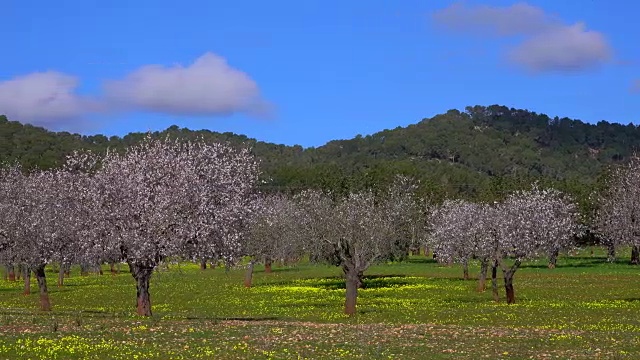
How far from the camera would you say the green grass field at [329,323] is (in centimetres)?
2959

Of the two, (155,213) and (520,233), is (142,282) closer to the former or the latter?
(155,213)

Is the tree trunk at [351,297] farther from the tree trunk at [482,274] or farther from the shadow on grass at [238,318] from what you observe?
the tree trunk at [482,274]

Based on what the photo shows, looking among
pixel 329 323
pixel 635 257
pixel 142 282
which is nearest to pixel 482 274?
pixel 329 323

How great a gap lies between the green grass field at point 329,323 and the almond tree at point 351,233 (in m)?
2.96

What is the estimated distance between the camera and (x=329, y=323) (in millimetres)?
44781

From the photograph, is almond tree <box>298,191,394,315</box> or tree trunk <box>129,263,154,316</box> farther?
almond tree <box>298,191,394,315</box>

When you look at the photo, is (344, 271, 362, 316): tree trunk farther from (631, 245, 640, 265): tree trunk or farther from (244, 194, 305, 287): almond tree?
(631, 245, 640, 265): tree trunk

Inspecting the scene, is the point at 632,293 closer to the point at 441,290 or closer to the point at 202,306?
the point at 441,290

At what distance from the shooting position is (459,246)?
244 ft

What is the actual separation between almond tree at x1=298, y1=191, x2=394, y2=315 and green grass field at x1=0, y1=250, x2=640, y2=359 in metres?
2.96

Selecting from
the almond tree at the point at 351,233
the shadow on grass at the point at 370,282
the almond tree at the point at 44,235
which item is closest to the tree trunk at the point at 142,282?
the almond tree at the point at 44,235

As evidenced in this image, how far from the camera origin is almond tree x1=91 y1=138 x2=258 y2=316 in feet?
A: 143

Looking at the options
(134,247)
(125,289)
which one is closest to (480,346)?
(134,247)

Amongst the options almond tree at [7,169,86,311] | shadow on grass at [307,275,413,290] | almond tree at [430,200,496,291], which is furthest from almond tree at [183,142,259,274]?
shadow on grass at [307,275,413,290]
